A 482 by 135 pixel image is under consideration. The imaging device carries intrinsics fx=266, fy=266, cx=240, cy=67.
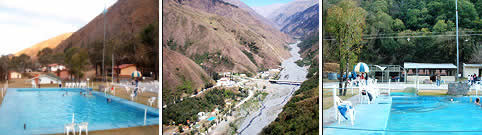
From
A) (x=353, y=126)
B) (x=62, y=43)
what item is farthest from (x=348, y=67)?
(x=62, y=43)

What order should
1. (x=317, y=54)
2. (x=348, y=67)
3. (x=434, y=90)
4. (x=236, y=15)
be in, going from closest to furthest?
(x=317, y=54)
(x=236, y=15)
(x=348, y=67)
(x=434, y=90)

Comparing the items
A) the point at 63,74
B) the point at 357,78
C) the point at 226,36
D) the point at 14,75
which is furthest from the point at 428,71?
the point at 14,75

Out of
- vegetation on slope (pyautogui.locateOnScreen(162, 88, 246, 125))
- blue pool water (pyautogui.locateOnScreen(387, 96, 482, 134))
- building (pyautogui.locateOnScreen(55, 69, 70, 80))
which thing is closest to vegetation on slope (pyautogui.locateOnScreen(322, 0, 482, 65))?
blue pool water (pyautogui.locateOnScreen(387, 96, 482, 134))

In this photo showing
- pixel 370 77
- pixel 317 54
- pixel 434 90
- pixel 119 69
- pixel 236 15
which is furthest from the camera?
pixel 434 90

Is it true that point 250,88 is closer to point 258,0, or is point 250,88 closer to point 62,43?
point 258,0

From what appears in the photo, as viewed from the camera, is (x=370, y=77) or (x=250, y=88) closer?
(x=250, y=88)

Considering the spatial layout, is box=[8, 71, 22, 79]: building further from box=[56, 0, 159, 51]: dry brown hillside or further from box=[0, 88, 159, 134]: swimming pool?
box=[56, 0, 159, 51]: dry brown hillside
